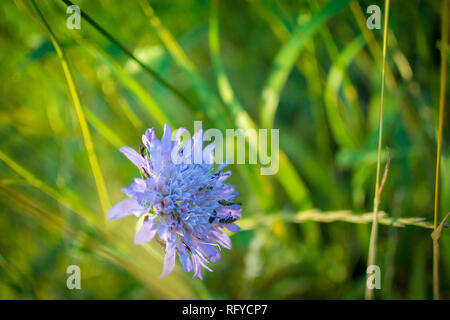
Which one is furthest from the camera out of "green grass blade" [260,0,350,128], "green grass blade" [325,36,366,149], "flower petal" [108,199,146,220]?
"green grass blade" [325,36,366,149]

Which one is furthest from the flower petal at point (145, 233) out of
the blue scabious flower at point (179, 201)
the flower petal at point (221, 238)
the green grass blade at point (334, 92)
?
the green grass blade at point (334, 92)

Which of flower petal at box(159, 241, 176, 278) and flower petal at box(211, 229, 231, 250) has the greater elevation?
flower petal at box(211, 229, 231, 250)

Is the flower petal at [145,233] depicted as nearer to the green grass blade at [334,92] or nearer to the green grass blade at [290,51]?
the green grass blade at [290,51]

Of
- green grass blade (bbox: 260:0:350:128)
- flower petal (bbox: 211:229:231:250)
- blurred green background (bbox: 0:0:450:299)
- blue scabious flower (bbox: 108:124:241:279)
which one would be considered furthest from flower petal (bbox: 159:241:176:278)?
green grass blade (bbox: 260:0:350:128)

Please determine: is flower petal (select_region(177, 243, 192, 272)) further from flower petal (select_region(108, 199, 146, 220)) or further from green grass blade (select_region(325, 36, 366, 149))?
green grass blade (select_region(325, 36, 366, 149))

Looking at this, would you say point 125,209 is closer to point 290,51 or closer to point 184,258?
point 184,258

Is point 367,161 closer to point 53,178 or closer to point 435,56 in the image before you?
point 435,56

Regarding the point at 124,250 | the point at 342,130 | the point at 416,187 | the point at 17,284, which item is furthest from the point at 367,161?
the point at 17,284
